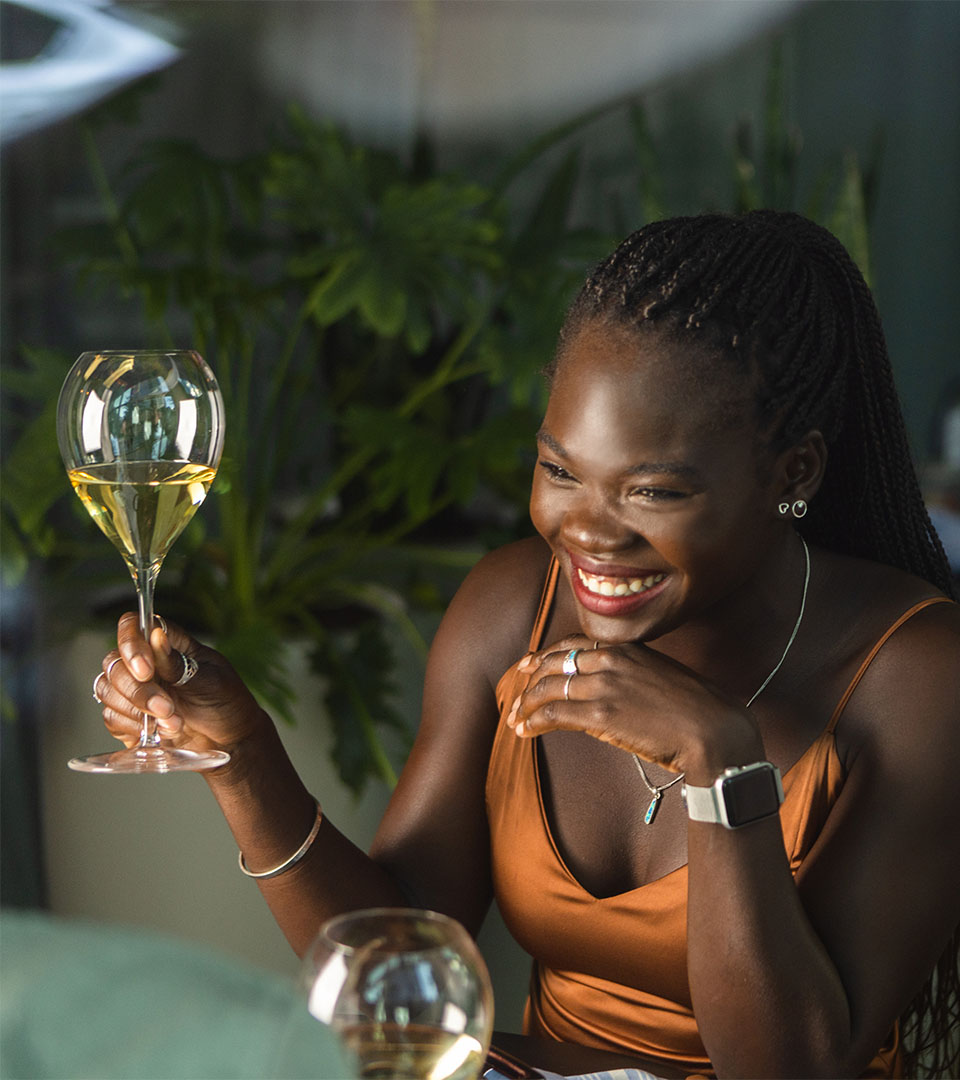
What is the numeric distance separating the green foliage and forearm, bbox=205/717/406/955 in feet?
2.75

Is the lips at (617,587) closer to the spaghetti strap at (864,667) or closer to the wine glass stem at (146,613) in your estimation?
the spaghetti strap at (864,667)

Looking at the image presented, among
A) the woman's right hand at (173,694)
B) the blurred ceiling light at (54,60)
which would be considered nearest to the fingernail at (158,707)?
the woman's right hand at (173,694)

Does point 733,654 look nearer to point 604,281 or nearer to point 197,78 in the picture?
point 604,281

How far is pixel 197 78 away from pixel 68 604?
1.42 m

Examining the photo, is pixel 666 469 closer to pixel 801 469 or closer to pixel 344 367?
pixel 801 469

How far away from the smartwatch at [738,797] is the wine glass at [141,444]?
1.22 feet

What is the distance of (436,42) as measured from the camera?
3682mm

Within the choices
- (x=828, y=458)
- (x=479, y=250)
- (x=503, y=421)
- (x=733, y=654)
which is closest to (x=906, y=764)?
(x=733, y=654)

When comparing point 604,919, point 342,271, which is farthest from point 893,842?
point 342,271

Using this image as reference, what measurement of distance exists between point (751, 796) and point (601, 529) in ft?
0.79

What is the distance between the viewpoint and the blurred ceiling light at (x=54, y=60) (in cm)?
274

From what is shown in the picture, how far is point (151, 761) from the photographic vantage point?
1025 millimetres

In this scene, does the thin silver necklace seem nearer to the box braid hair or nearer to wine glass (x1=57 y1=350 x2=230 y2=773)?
the box braid hair

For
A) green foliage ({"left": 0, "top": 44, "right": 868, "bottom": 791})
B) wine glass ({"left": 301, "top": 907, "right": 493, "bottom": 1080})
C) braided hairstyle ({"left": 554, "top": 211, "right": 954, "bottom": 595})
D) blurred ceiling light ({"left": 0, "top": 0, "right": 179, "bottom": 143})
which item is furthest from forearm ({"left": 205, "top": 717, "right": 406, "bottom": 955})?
blurred ceiling light ({"left": 0, "top": 0, "right": 179, "bottom": 143})
